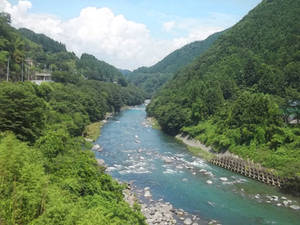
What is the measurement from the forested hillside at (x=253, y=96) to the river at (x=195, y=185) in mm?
5076

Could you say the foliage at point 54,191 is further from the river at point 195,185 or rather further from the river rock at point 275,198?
the river rock at point 275,198

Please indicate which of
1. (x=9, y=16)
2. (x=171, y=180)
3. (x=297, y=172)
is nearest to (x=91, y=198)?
(x=171, y=180)

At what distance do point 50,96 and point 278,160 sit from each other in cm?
4227

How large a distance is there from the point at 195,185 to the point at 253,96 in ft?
71.1

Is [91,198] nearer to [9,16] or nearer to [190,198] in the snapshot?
[190,198]

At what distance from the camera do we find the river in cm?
2383

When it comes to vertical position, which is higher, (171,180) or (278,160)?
(278,160)

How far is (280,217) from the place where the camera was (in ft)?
76.6

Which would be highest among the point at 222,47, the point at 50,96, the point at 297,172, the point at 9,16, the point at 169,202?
the point at 9,16

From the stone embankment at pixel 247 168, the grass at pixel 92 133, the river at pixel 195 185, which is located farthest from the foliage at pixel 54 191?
the grass at pixel 92 133

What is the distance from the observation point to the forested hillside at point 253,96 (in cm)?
3750

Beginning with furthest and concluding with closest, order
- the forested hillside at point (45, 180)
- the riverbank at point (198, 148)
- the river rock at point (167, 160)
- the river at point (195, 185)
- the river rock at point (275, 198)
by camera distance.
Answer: the riverbank at point (198, 148) → the river rock at point (167, 160) → the river rock at point (275, 198) → the river at point (195, 185) → the forested hillside at point (45, 180)

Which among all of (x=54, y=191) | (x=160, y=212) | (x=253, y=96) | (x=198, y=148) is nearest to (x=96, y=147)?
(x=198, y=148)

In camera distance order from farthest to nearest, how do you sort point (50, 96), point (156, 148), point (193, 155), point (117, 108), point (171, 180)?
point (117, 108) < point (50, 96) < point (156, 148) < point (193, 155) < point (171, 180)
